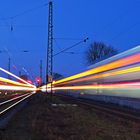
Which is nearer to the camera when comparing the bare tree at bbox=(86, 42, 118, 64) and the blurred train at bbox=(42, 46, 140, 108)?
the blurred train at bbox=(42, 46, 140, 108)

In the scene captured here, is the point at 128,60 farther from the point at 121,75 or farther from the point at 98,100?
the point at 98,100

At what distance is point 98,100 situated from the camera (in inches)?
2009

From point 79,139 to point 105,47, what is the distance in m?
120

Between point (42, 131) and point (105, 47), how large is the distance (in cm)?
11751

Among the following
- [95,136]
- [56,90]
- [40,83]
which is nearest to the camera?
[95,136]

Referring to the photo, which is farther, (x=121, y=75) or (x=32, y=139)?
(x=121, y=75)

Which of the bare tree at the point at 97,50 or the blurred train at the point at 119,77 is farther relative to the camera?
the bare tree at the point at 97,50

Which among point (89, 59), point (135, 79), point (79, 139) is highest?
point (89, 59)

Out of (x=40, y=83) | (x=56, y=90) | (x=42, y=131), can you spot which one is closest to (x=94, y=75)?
(x=42, y=131)

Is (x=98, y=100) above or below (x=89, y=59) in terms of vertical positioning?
below

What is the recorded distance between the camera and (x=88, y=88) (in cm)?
5434

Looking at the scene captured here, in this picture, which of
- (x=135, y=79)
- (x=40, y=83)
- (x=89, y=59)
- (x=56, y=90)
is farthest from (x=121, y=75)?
(x=40, y=83)

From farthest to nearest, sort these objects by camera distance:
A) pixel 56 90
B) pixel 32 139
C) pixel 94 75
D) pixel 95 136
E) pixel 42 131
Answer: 1. pixel 56 90
2. pixel 94 75
3. pixel 42 131
4. pixel 95 136
5. pixel 32 139

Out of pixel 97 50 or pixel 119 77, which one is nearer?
pixel 119 77
